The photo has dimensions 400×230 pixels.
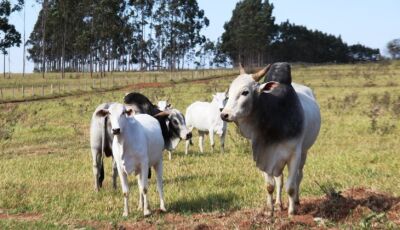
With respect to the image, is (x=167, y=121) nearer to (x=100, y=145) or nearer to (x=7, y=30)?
(x=100, y=145)

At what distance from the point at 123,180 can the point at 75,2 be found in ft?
240

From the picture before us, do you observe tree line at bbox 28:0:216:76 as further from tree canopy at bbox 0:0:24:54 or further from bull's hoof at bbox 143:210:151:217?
bull's hoof at bbox 143:210:151:217

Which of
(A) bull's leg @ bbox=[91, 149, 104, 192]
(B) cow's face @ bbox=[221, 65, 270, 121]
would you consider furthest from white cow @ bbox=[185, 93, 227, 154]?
(B) cow's face @ bbox=[221, 65, 270, 121]

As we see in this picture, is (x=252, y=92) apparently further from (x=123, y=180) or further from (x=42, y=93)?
(x=42, y=93)

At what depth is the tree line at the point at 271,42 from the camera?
88.6 m

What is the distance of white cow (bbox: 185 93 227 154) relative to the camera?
17156 millimetres

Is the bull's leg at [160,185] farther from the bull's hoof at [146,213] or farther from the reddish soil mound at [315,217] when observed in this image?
the reddish soil mound at [315,217]

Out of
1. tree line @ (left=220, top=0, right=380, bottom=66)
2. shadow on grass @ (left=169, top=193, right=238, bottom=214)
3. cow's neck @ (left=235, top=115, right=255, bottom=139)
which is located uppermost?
tree line @ (left=220, top=0, right=380, bottom=66)

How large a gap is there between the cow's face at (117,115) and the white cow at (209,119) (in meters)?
7.63

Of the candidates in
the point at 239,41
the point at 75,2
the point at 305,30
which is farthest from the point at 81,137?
the point at 305,30

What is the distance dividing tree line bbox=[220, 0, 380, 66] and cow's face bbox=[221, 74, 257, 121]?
67.6 m

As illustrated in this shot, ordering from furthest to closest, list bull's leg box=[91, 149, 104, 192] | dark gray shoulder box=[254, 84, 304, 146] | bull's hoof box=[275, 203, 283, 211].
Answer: bull's leg box=[91, 149, 104, 192] → bull's hoof box=[275, 203, 283, 211] → dark gray shoulder box=[254, 84, 304, 146]

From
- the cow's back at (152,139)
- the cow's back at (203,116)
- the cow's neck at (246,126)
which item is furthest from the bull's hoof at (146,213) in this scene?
the cow's back at (203,116)

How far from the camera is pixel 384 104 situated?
2692cm
